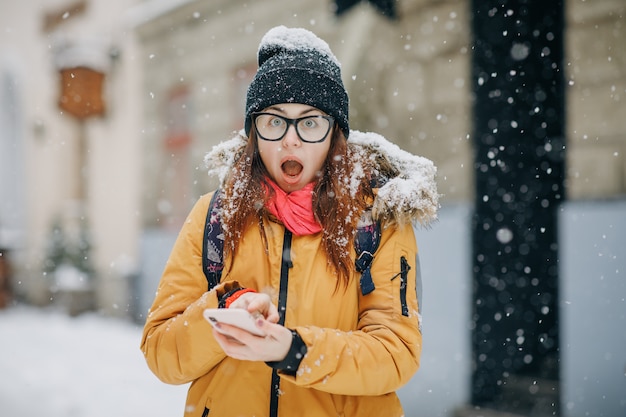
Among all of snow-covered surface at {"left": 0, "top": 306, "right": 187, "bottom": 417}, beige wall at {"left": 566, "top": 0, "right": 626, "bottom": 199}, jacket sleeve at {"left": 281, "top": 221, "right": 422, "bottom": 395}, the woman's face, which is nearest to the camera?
jacket sleeve at {"left": 281, "top": 221, "right": 422, "bottom": 395}

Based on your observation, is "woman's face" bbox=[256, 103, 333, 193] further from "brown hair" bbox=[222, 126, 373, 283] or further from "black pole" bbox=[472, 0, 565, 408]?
"black pole" bbox=[472, 0, 565, 408]

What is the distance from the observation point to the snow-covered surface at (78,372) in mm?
4723

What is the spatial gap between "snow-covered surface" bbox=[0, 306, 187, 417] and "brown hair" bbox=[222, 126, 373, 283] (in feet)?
10.6

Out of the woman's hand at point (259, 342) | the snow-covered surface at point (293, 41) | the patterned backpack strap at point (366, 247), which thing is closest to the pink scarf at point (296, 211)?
the patterned backpack strap at point (366, 247)

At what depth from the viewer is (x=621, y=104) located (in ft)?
12.6

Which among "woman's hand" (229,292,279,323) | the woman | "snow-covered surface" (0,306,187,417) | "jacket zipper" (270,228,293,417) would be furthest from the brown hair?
"snow-covered surface" (0,306,187,417)

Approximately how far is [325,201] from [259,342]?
528 mm

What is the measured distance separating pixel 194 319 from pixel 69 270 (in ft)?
29.6

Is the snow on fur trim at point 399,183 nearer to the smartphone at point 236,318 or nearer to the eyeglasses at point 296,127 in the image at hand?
the eyeglasses at point 296,127

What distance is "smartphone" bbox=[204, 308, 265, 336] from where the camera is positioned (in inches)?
49.7

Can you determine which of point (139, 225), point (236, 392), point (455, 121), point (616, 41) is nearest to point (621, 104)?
point (616, 41)

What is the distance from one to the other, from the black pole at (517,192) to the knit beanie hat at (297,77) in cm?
304

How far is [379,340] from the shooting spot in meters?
1.48

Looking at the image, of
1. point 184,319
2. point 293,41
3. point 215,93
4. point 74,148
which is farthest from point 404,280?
point 74,148
